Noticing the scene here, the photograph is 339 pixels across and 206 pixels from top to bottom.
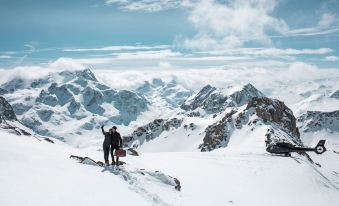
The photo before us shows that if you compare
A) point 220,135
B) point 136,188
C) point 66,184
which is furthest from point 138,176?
point 220,135

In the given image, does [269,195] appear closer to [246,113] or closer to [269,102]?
[269,102]

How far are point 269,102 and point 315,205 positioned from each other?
11541 cm

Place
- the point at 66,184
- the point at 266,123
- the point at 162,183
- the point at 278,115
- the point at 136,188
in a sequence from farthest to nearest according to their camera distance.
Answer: the point at 266,123
the point at 278,115
the point at 162,183
the point at 136,188
the point at 66,184

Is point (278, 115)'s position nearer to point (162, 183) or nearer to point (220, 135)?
point (220, 135)

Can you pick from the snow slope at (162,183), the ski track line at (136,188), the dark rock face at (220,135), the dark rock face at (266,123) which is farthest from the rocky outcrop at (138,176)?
the dark rock face at (220,135)

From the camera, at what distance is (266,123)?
145 metres

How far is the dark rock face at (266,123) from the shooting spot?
403ft

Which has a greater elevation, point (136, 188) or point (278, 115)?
point (136, 188)

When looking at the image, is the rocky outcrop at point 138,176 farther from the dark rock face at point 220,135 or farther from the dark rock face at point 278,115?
the dark rock face at point 220,135

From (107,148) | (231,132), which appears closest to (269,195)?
(107,148)

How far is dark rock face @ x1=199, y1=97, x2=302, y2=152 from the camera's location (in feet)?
403

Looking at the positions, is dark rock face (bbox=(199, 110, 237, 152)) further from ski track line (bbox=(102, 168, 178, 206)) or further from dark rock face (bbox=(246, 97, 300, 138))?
ski track line (bbox=(102, 168, 178, 206))

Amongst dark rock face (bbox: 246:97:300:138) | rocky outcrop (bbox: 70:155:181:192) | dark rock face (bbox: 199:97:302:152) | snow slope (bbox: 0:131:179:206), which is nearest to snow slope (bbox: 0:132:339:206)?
snow slope (bbox: 0:131:179:206)

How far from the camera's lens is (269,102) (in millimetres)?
152750
